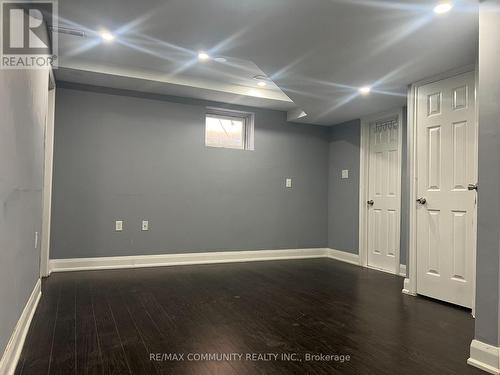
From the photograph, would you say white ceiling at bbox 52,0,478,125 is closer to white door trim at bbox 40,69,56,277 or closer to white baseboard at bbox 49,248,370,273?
white door trim at bbox 40,69,56,277

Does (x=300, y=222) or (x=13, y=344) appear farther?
(x=300, y=222)

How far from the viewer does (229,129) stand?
16.9 feet

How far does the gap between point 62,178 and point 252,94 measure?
2.58 m

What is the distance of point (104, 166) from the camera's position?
4.25m

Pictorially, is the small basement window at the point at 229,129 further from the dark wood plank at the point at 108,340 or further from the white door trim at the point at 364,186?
the dark wood plank at the point at 108,340

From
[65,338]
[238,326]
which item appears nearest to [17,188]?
[65,338]

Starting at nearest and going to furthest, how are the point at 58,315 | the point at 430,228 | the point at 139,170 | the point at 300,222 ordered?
the point at 58,315 → the point at 430,228 → the point at 139,170 → the point at 300,222

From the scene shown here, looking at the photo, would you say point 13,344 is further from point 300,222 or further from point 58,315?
point 300,222

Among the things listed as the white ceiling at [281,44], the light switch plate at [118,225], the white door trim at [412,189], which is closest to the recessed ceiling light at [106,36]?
the white ceiling at [281,44]

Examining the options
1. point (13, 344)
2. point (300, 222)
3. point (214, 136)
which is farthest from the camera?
point (300, 222)

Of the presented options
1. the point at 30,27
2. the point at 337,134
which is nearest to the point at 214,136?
the point at 337,134

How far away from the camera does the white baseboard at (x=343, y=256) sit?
493 cm

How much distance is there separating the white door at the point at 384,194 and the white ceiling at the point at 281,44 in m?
0.54

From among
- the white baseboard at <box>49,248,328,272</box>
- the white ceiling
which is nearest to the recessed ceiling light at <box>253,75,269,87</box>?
the white ceiling
